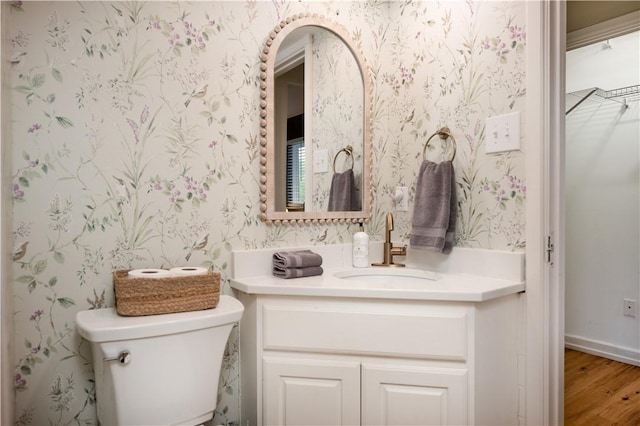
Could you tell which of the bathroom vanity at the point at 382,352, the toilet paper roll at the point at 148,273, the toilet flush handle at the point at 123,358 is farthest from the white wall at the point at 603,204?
the toilet flush handle at the point at 123,358

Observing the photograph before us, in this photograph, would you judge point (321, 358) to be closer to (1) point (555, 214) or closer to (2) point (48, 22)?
(1) point (555, 214)

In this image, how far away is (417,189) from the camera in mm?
1754

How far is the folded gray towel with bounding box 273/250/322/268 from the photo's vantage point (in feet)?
4.96

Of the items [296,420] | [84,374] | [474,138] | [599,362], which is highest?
[474,138]

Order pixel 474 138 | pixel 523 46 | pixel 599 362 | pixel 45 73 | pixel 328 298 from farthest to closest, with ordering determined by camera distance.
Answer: pixel 599 362 → pixel 474 138 → pixel 523 46 → pixel 328 298 → pixel 45 73

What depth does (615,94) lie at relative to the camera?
2.69 metres

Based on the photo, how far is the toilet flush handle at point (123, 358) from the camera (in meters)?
1.10

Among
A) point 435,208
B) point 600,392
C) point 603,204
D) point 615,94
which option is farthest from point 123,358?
point 615,94

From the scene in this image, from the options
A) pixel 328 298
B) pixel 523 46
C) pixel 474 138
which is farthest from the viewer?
pixel 474 138

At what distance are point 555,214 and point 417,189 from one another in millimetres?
533

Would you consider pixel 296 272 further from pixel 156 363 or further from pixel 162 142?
pixel 162 142

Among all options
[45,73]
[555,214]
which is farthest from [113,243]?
[555,214]

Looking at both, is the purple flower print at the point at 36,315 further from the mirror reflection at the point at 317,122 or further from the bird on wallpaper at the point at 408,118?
the bird on wallpaper at the point at 408,118

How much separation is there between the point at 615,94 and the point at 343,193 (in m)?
2.16
